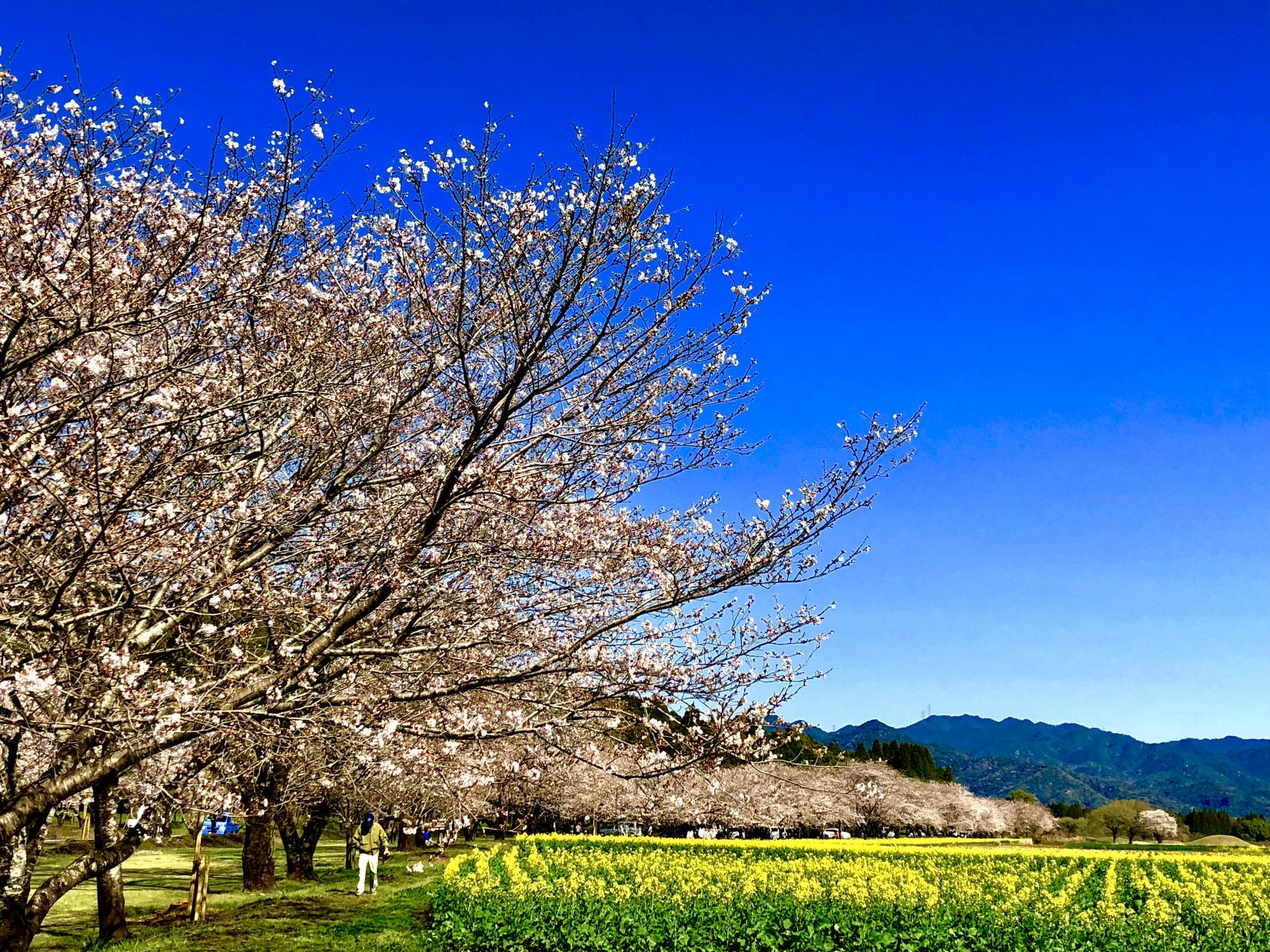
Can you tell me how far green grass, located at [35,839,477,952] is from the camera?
14.3 metres

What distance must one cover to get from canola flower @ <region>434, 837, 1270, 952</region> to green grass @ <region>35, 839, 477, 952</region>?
1.25 meters

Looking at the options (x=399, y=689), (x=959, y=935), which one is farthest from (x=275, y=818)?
(x=399, y=689)

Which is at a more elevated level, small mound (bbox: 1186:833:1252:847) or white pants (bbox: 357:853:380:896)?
white pants (bbox: 357:853:380:896)

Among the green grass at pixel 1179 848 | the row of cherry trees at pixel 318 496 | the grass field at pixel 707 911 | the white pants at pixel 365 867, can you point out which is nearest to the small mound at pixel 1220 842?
the green grass at pixel 1179 848

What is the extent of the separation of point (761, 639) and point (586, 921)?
341 inches

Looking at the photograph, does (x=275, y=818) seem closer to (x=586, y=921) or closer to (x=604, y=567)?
(x=586, y=921)

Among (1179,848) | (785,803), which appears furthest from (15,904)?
(1179,848)

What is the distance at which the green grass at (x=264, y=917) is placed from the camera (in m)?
14.3

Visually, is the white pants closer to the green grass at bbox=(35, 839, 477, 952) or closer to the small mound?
the green grass at bbox=(35, 839, 477, 952)

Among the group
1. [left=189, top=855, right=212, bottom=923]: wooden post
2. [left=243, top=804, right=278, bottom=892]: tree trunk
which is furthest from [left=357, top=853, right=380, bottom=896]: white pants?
[left=189, top=855, right=212, bottom=923]: wooden post

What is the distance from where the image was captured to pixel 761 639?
736 cm

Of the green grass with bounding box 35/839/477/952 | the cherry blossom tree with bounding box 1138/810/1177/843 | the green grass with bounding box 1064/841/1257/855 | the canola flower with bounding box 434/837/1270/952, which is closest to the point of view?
the canola flower with bounding box 434/837/1270/952

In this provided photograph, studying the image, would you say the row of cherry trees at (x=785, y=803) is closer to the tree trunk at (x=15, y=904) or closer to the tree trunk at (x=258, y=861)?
the tree trunk at (x=15, y=904)

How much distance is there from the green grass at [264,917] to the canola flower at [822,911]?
1.25m
